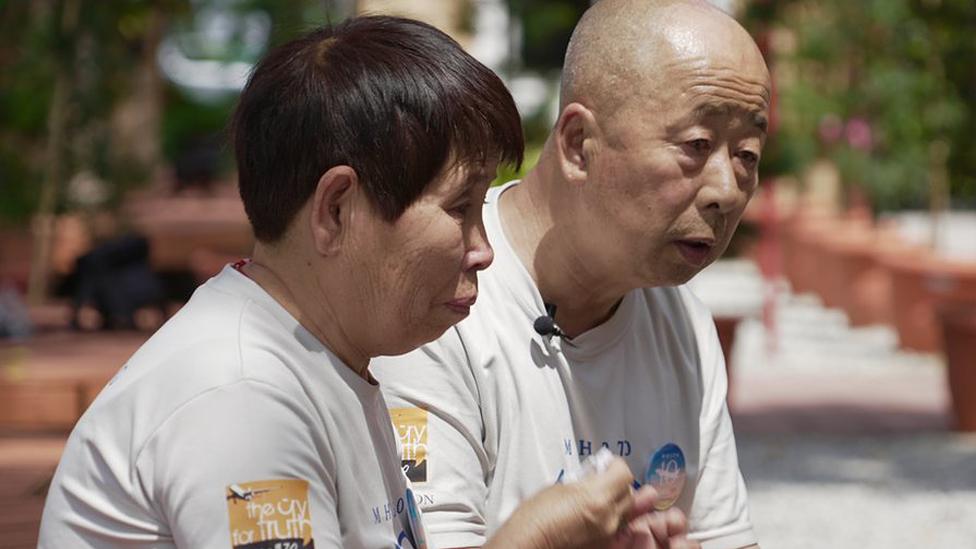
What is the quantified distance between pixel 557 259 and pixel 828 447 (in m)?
5.81

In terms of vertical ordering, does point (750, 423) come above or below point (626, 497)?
above

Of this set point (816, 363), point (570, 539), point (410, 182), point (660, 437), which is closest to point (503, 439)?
point (660, 437)

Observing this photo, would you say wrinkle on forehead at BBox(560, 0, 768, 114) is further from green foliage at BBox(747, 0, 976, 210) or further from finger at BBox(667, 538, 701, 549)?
green foliage at BBox(747, 0, 976, 210)

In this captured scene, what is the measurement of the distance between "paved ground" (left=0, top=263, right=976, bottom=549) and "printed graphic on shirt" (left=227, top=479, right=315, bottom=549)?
122cm

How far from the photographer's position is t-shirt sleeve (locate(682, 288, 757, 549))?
2.90 meters

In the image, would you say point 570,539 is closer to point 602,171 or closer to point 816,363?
point 602,171

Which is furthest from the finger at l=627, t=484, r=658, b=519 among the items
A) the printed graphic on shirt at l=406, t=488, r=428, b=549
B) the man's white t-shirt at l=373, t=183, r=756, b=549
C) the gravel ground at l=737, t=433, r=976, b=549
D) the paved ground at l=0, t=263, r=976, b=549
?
the gravel ground at l=737, t=433, r=976, b=549

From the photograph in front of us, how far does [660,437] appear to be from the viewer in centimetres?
284

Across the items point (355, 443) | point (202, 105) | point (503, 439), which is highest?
point (202, 105)

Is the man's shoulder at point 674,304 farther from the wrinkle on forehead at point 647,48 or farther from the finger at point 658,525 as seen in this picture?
the finger at point 658,525

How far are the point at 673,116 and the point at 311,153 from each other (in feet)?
3.19

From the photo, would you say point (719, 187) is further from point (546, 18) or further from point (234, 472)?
point (546, 18)

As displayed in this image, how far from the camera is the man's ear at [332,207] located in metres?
1.83

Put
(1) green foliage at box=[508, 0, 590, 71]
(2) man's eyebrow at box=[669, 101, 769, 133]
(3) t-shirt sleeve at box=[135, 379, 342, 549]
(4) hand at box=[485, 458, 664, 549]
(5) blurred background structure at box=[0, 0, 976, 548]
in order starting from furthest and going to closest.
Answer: (1) green foliage at box=[508, 0, 590, 71] < (5) blurred background structure at box=[0, 0, 976, 548] < (2) man's eyebrow at box=[669, 101, 769, 133] < (4) hand at box=[485, 458, 664, 549] < (3) t-shirt sleeve at box=[135, 379, 342, 549]
